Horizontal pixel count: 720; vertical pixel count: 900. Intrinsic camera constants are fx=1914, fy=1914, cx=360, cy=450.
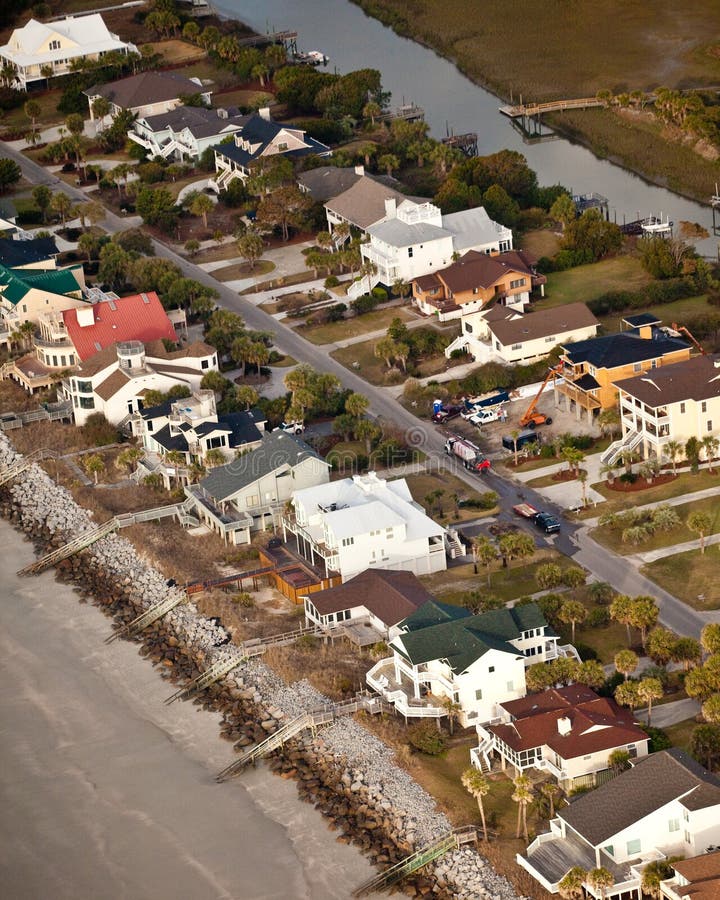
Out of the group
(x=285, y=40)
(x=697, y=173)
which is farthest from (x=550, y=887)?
(x=285, y=40)

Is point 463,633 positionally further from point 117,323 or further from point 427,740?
point 117,323

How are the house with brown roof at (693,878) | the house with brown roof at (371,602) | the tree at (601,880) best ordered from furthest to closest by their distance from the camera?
the house with brown roof at (371,602)
the tree at (601,880)
the house with brown roof at (693,878)

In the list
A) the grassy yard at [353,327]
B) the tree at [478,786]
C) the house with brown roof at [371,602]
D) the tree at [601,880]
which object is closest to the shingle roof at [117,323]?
the grassy yard at [353,327]

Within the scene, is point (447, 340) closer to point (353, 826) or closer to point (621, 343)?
point (621, 343)

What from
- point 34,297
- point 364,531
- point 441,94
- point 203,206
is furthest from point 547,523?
point 441,94

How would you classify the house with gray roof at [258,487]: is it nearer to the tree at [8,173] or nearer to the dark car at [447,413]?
the dark car at [447,413]

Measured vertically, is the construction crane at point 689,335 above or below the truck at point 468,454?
above

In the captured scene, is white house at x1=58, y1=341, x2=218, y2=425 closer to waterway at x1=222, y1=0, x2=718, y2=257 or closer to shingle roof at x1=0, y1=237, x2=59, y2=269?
shingle roof at x1=0, y1=237, x2=59, y2=269
